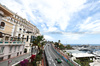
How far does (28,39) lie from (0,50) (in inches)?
713

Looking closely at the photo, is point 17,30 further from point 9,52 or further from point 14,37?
point 9,52

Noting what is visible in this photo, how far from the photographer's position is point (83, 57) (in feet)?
159

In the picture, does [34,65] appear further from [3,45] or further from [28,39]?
[28,39]

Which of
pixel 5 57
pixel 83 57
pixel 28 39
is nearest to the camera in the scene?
pixel 5 57

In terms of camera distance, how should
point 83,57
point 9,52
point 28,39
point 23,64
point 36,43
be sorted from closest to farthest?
point 23,64 → point 9,52 → point 36,43 → point 28,39 → point 83,57

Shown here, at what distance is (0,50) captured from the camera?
17672 millimetres

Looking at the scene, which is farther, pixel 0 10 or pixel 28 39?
pixel 28 39

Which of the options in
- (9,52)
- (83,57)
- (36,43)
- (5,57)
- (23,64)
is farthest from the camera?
(83,57)

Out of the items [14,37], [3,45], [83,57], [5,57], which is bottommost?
[83,57]

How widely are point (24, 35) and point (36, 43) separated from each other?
8693 millimetres

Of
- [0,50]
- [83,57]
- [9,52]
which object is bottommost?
[83,57]

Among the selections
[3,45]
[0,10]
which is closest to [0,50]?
[3,45]

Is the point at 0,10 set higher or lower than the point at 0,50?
higher

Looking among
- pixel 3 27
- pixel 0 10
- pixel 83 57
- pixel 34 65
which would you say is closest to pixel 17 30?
pixel 3 27
